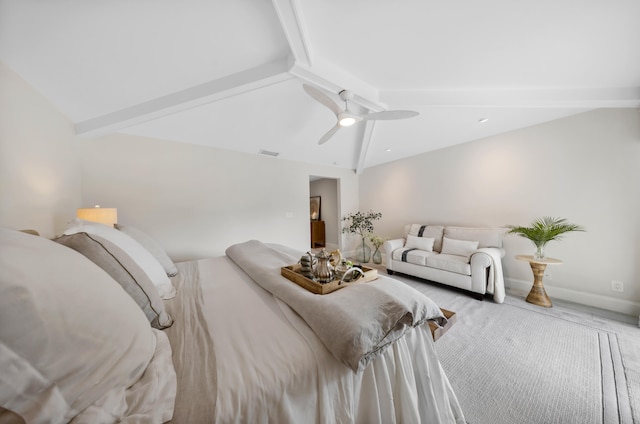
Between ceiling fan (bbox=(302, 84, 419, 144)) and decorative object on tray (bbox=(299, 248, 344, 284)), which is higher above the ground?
ceiling fan (bbox=(302, 84, 419, 144))

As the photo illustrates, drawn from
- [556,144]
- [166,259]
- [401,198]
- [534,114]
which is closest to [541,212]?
[556,144]

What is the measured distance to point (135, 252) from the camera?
1.33 meters

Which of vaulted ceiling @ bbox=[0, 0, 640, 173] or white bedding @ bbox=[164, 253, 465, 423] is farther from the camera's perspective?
vaulted ceiling @ bbox=[0, 0, 640, 173]

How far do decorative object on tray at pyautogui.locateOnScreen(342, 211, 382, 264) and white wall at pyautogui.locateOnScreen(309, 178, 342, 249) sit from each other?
0.74m

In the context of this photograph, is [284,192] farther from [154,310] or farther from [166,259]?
[154,310]

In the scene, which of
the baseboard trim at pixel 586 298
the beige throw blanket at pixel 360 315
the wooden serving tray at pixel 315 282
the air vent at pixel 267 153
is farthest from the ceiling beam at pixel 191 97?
the baseboard trim at pixel 586 298

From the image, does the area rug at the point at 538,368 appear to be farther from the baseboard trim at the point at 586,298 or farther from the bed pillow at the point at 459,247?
the bed pillow at the point at 459,247

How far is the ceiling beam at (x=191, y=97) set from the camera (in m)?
1.94

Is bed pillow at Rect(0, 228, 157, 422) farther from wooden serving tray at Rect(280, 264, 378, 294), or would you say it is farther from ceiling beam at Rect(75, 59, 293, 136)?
ceiling beam at Rect(75, 59, 293, 136)

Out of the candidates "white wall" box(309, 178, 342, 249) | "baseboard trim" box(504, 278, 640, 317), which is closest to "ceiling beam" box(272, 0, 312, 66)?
"baseboard trim" box(504, 278, 640, 317)

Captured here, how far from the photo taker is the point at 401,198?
4.59 meters

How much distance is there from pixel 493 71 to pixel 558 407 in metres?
2.68

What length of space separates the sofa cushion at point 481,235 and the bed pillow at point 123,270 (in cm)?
384

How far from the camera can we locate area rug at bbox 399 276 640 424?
1313 millimetres
